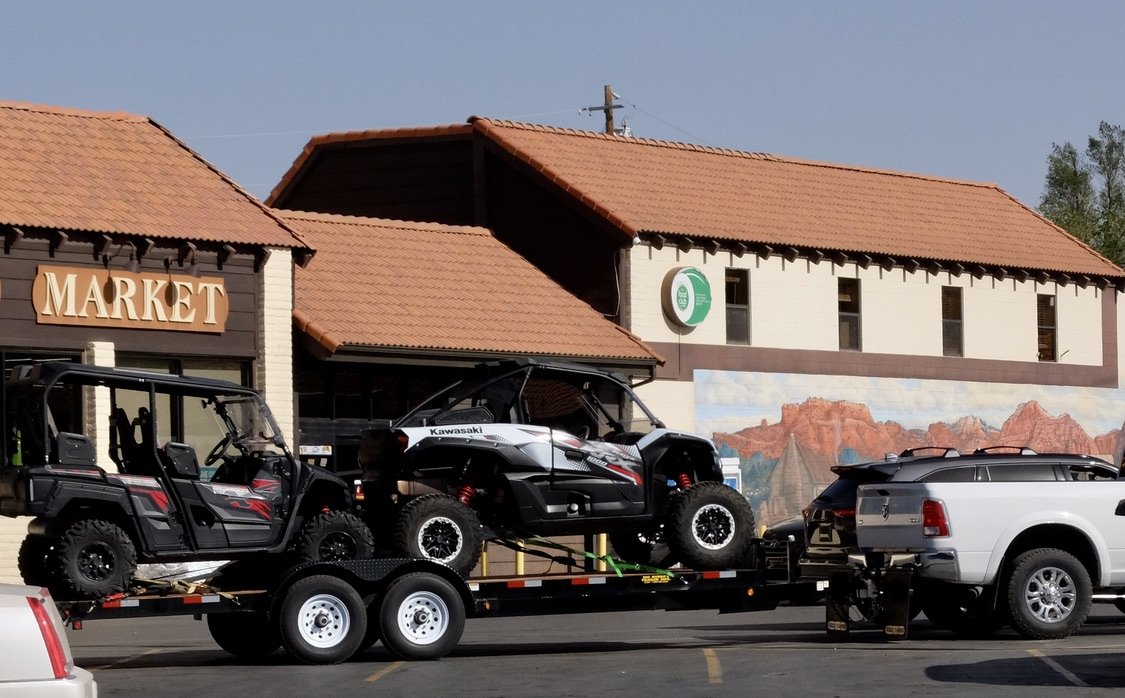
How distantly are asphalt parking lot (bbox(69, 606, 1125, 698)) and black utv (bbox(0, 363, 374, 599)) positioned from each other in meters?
0.99

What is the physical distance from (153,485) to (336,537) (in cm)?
165

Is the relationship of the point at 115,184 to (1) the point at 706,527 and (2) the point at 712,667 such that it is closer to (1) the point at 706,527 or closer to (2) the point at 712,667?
(1) the point at 706,527

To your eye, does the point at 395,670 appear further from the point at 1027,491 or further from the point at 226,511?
the point at 1027,491

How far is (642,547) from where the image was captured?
17.5m

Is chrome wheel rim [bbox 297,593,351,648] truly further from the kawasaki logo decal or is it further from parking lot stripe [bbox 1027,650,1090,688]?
parking lot stripe [bbox 1027,650,1090,688]

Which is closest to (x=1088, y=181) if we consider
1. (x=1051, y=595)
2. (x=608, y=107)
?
(x=608, y=107)

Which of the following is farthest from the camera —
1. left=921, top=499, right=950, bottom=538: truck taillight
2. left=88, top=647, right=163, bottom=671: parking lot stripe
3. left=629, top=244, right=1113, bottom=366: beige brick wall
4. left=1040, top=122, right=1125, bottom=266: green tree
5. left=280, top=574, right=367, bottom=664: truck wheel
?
left=1040, top=122, right=1125, bottom=266: green tree

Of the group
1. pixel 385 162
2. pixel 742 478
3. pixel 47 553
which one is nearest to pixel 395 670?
pixel 47 553

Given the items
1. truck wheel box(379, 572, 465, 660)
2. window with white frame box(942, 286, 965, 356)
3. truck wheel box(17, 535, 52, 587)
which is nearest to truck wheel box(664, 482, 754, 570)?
truck wheel box(379, 572, 465, 660)

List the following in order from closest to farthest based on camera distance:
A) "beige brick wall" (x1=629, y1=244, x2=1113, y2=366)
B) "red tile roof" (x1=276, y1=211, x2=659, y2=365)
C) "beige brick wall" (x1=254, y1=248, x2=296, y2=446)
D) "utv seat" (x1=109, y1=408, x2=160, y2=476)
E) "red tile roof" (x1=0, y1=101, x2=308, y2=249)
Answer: "utv seat" (x1=109, y1=408, x2=160, y2=476)
"red tile roof" (x1=0, y1=101, x2=308, y2=249)
"beige brick wall" (x1=254, y1=248, x2=296, y2=446)
"red tile roof" (x1=276, y1=211, x2=659, y2=365)
"beige brick wall" (x1=629, y1=244, x2=1113, y2=366)

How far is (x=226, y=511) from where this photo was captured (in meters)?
15.3

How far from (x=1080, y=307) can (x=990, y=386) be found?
129 inches

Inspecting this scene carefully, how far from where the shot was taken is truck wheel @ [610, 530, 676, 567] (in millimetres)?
17391

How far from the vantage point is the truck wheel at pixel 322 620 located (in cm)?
1524
